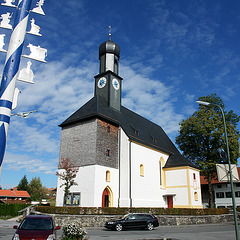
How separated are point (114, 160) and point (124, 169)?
1521 millimetres

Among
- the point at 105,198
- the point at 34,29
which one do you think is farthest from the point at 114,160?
the point at 34,29

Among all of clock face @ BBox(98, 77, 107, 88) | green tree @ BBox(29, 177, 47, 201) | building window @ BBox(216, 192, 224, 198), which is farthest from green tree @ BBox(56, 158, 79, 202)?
green tree @ BBox(29, 177, 47, 201)

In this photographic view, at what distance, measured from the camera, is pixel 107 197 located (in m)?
25.6

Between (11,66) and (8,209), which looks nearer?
(11,66)

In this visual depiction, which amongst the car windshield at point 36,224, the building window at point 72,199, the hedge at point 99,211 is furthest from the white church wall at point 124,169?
the car windshield at point 36,224

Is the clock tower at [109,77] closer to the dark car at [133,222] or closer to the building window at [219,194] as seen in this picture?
the dark car at [133,222]

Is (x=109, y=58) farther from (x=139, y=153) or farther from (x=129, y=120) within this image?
(x=139, y=153)

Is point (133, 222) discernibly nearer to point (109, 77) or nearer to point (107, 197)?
point (107, 197)

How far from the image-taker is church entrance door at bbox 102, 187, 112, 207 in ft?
82.0

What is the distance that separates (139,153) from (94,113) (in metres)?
7.71

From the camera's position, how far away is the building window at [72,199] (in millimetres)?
24438

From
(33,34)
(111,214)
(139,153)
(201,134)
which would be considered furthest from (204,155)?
(33,34)

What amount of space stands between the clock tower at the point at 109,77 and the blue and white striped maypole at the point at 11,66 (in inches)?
994

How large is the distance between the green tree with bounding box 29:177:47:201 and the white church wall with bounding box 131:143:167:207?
43.5 m
